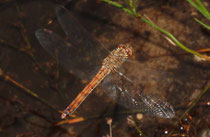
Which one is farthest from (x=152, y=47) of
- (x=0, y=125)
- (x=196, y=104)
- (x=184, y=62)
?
(x=0, y=125)

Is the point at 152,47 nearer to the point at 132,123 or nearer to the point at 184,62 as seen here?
the point at 184,62

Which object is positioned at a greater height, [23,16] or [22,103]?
[23,16]

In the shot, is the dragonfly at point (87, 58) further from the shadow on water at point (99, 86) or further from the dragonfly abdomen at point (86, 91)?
the shadow on water at point (99, 86)

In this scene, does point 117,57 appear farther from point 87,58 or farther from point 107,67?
point 87,58

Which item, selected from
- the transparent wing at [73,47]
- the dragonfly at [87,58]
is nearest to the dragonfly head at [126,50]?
the dragonfly at [87,58]

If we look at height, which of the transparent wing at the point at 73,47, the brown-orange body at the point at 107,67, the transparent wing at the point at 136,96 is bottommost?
the transparent wing at the point at 136,96

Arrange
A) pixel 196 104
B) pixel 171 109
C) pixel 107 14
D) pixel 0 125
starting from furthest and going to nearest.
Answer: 1. pixel 107 14
2. pixel 0 125
3. pixel 196 104
4. pixel 171 109

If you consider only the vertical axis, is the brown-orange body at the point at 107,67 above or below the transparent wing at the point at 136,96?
above
